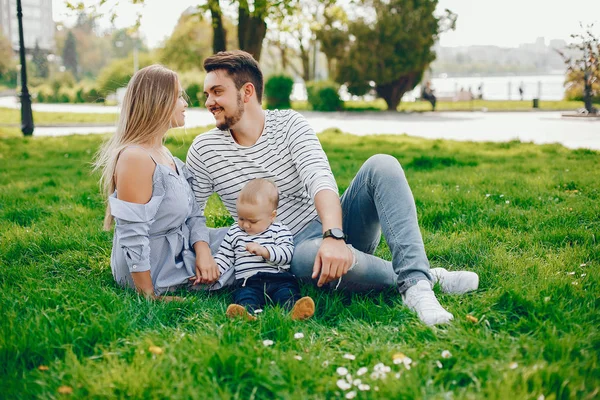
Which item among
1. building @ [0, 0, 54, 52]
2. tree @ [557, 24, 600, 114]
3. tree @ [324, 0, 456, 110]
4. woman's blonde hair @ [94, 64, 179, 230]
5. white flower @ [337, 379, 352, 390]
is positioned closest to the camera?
white flower @ [337, 379, 352, 390]

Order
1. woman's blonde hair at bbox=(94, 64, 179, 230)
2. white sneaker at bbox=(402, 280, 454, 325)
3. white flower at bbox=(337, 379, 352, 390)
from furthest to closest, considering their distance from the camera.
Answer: woman's blonde hair at bbox=(94, 64, 179, 230)
white sneaker at bbox=(402, 280, 454, 325)
white flower at bbox=(337, 379, 352, 390)

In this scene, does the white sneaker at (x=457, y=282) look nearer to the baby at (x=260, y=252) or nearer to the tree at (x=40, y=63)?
the baby at (x=260, y=252)

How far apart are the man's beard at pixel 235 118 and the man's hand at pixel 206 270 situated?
2.56 feet

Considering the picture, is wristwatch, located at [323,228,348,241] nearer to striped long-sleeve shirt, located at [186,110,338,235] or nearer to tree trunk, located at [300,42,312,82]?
striped long-sleeve shirt, located at [186,110,338,235]

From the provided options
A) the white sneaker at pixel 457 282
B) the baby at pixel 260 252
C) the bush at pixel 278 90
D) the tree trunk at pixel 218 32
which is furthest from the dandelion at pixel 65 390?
the bush at pixel 278 90

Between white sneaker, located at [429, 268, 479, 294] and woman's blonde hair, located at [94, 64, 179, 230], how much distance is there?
1.79m

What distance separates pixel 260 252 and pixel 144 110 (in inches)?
40.9

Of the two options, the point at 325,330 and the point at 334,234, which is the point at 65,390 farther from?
the point at 334,234

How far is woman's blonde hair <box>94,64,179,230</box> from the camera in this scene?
3297 millimetres

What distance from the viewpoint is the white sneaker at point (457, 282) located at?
3314mm

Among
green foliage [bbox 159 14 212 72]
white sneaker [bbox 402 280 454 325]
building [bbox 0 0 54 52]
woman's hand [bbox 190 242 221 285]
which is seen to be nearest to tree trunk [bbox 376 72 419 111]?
green foliage [bbox 159 14 212 72]

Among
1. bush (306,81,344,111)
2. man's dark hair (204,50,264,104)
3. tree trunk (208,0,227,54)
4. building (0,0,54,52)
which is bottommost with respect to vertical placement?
man's dark hair (204,50,264,104)

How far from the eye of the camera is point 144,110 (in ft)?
10.8

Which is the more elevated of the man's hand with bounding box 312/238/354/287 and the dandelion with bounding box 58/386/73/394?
the man's hand with bounding box 312/238/354/287
